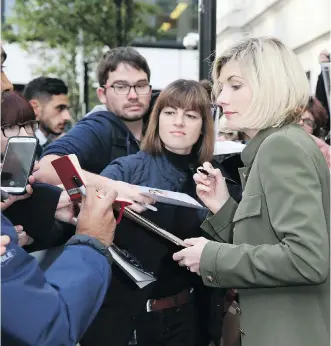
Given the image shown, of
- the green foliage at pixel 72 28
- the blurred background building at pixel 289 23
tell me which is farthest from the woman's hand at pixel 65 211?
the green foliage at pixel 72 28

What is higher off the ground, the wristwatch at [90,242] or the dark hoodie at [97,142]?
the dark hoodie at [97,142]

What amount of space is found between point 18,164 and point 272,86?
95cm

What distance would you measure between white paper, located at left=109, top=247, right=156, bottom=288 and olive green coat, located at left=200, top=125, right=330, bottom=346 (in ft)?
1.74

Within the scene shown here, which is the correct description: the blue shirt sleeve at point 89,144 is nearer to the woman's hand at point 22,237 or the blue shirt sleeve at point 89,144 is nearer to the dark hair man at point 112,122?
the dark hair man at point 112,122

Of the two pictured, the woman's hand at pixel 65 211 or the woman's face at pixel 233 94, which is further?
the woman's hand at pixel 65 211

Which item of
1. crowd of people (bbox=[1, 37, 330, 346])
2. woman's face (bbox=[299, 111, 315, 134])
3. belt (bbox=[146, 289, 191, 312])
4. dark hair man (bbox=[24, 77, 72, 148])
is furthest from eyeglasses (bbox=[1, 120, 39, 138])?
woman's face (bbox=[299, 111, 315, 134])

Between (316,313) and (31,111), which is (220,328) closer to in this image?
(316,313)

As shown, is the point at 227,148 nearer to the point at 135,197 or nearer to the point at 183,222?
the point at 183,222

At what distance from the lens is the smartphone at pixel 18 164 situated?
2186 mm

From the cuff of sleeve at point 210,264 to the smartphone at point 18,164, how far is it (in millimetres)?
667

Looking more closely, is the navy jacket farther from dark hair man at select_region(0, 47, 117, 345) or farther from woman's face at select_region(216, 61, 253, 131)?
dark hair man at select_region(0, 47, 117, 345)

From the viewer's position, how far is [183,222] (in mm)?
2900

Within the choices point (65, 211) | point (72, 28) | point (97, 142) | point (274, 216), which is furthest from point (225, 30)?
point (274, 216)

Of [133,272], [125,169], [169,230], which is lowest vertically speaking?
[133,272]
